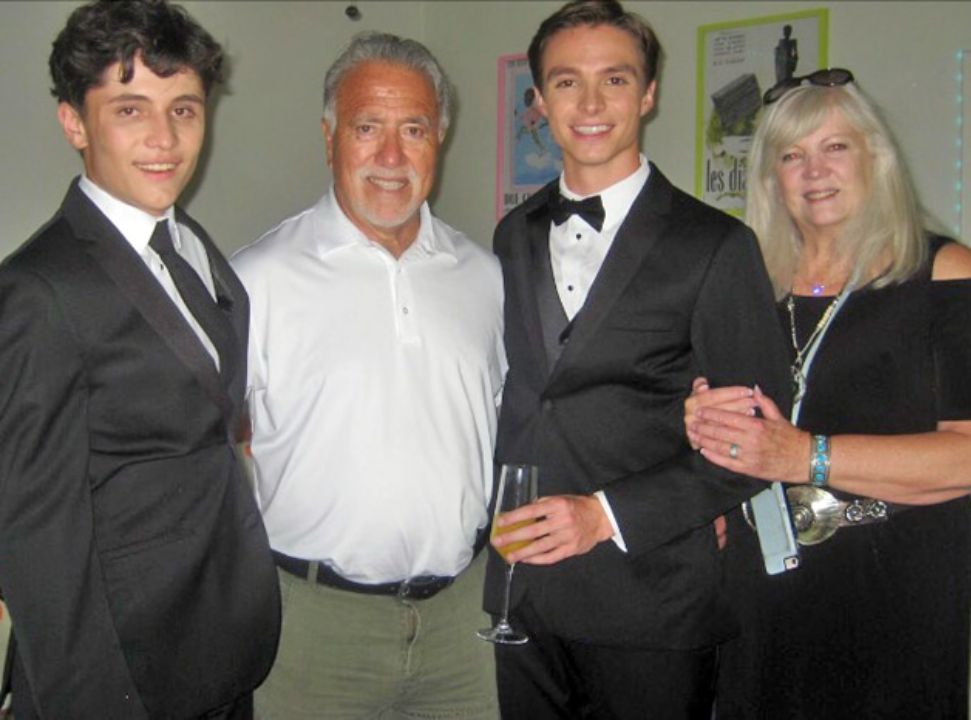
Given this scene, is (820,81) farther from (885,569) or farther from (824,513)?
(885,569)

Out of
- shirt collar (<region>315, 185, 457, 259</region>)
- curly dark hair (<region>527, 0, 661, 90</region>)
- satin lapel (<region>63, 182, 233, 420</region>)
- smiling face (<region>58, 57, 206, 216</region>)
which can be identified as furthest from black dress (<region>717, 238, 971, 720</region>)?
smiling face (<region>58, 57, 206, 216</region>)

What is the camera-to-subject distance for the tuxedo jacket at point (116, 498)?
49.7 inches

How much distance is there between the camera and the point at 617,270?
1.73 meters

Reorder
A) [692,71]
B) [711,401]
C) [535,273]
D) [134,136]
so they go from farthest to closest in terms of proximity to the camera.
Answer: [692,71]
[535,273]
[711,401]
[134,136]

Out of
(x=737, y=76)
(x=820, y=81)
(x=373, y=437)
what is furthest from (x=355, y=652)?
(x=737, y=76)

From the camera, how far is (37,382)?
1.25 m

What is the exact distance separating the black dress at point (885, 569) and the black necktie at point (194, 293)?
1038mm

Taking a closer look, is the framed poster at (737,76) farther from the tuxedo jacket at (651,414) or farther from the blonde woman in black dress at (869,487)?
the tuxedo jacket at (651,414)

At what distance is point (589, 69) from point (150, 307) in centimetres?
98

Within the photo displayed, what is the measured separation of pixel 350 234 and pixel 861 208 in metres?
1.02

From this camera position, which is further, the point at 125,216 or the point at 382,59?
the point at 382,59

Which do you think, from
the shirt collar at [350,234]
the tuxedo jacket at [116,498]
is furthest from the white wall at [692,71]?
the tuxedo jacket at [116,498]

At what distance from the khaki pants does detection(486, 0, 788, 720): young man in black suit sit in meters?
0.13

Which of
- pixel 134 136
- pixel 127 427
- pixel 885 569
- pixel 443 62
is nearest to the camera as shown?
pixel 127 427
